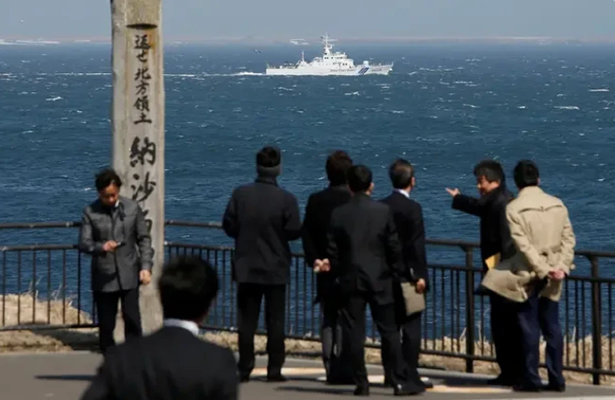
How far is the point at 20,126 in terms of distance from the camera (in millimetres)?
102938

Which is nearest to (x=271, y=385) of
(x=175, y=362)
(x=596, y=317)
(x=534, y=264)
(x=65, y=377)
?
(x=65, y=377)

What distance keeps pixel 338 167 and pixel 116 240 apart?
170cm

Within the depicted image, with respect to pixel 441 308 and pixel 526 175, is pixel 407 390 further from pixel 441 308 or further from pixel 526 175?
pixel 441 308

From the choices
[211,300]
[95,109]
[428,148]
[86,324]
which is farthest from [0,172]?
[211,300]

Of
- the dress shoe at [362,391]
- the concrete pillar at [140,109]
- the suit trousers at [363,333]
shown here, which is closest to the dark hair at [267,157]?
the suit trousers at [363,333]

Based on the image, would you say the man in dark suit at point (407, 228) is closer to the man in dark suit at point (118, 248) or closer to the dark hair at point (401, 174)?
the dark hair at point (401, 174)

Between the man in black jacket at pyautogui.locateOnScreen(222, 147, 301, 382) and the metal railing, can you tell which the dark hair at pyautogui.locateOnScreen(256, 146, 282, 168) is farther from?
the metal railing

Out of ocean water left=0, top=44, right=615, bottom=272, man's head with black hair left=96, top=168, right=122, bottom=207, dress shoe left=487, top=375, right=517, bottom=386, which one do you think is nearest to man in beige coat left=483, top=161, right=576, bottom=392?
dress shoe left=487, top=375, right=517, bottom=386

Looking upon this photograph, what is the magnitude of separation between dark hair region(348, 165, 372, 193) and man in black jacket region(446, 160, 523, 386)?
916 millimetres

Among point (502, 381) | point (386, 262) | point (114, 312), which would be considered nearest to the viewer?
point (386, 262)

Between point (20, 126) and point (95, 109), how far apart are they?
64.9ft

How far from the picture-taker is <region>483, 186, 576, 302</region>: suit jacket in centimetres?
1030

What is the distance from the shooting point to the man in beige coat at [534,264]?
10312 millimetres

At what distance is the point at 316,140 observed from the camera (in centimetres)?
9250
